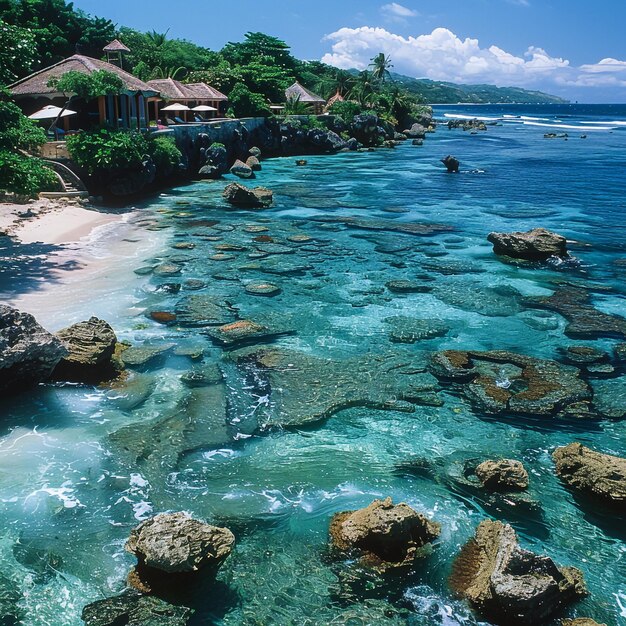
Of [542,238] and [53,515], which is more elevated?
[542,238]

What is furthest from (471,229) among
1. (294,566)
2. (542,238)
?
(294,566)

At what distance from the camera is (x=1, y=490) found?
10211 millimetres

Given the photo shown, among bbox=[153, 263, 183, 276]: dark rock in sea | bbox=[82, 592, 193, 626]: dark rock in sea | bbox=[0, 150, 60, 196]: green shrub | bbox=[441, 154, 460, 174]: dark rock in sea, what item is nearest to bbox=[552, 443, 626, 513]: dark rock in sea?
bbox=[82, 592, 193, 626]: dark rock in sea

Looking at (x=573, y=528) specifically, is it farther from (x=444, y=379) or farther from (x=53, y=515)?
(x=53, y=515)

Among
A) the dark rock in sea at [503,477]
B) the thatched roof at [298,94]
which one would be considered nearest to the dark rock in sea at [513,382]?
the dark rock in sea at [503,477]

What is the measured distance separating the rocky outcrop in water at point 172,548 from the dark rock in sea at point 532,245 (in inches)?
795

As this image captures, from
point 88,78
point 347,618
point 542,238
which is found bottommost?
point 347,618

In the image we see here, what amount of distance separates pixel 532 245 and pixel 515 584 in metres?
19.6

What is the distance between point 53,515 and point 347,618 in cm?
505

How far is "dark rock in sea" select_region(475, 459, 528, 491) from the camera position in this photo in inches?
409

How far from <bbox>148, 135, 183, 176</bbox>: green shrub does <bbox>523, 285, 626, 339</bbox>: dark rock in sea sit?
1011 inches

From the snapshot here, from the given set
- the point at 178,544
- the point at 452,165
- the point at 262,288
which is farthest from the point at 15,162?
the point at 452,165

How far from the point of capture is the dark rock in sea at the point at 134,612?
758cm

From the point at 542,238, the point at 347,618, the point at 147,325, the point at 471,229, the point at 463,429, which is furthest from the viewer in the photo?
the point at 471,229
